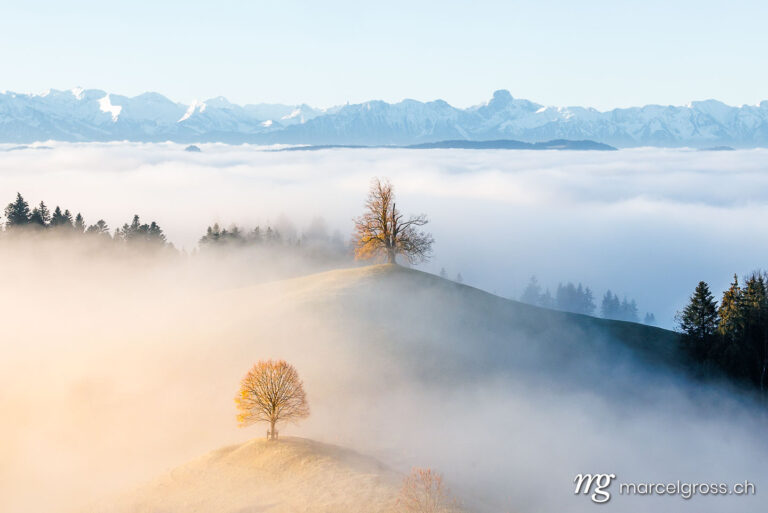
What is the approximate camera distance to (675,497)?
48.8m

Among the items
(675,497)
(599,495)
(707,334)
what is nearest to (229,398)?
(599,495)

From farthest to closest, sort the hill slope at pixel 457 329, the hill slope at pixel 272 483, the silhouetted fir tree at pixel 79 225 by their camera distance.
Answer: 1. the silhouetted fir tree at pixel 79 225
2. the hill slope at pixel 457 329
3. the hill slope at pixel 272 483

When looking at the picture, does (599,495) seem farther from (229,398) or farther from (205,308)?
(205,308)

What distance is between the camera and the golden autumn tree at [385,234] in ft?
272

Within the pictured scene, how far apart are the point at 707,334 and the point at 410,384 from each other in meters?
38.4

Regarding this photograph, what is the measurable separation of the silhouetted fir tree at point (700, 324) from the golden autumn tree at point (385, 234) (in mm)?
32819

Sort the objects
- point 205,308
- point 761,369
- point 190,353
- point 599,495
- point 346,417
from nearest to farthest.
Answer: point 599,495, point 346,417, point 190,353, point 761,369, point 205,308

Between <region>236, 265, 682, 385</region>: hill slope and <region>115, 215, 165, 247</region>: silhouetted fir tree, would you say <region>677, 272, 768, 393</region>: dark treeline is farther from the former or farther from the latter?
<region>115, 215, 165, 247</region>: silhouetted fir tree

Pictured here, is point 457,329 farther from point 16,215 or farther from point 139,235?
point 16,215

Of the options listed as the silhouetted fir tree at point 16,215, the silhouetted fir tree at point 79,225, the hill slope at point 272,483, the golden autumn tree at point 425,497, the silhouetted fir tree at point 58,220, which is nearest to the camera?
the golden autumn tree at point 425,497

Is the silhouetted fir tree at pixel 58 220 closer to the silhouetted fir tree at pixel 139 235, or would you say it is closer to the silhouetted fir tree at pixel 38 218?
the silhouetted fir tree at pixel 38 218

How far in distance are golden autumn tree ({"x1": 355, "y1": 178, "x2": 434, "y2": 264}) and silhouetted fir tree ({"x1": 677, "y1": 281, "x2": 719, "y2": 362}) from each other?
32819 millimetres

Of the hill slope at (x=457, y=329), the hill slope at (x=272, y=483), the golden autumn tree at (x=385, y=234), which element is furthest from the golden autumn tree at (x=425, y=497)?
the golden autumn tree at (x=385, y=234)

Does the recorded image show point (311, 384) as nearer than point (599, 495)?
No
